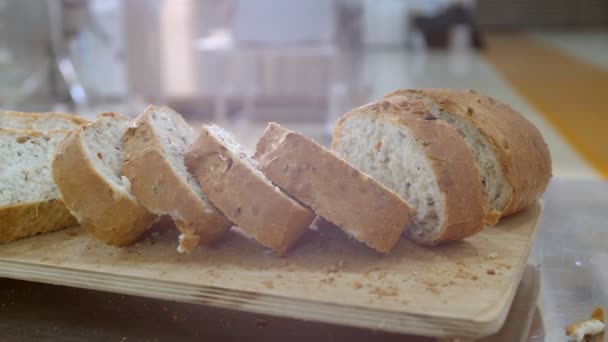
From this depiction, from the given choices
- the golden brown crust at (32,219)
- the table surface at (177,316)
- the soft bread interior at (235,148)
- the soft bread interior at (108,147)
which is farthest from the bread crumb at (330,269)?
the golden brown crust at (32,219)

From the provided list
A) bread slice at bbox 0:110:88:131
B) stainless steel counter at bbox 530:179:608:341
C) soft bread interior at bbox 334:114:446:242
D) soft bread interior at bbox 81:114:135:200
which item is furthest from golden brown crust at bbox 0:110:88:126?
stainless steel counter at bbox 530:179:608:341

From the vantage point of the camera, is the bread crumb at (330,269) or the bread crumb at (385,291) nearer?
the bread crumb at (385,291)

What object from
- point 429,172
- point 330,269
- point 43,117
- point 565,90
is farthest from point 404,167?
point 565,90

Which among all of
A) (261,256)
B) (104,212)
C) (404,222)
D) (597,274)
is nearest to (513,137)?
(597,274)

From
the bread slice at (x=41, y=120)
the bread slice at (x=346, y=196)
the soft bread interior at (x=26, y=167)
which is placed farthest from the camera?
the bread slice at (x=41, y=120)

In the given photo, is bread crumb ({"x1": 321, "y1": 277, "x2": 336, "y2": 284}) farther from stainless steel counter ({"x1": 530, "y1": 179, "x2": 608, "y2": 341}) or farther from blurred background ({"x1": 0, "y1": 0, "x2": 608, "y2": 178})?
blurred background ({"x1": 0, "y1": 0, "x2": 608, "y2": 178})

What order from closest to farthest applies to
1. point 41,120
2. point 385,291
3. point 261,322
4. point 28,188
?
point 385,291 < point 261,322 < point 28,188 < point 41,120

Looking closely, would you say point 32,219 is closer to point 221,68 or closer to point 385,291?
point 385,291

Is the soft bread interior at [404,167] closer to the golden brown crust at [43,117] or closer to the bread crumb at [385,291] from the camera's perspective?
the bread crumb at [385,291]
